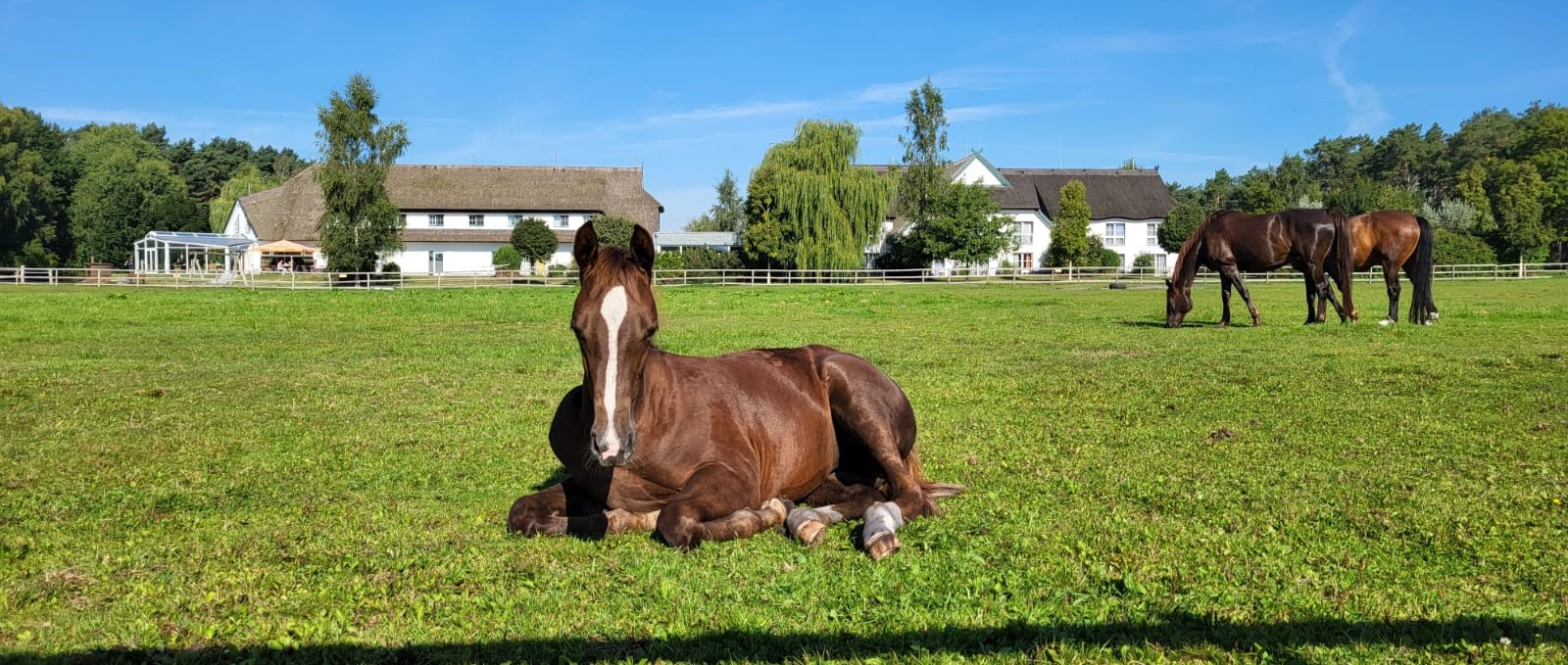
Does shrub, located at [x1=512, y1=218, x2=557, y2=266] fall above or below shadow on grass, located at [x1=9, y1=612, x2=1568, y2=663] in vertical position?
above

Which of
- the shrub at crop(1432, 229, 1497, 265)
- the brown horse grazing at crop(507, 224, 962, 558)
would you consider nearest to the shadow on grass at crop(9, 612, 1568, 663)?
the brown horse grazing at crop(507, 224, 962, 558)

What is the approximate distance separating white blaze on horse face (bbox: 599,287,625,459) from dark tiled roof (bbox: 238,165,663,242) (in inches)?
2946

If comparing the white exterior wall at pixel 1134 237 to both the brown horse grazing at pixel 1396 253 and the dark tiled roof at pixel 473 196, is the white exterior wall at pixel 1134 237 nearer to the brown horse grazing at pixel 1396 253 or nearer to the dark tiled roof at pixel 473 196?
the dark tiled roof at pixel 473 196

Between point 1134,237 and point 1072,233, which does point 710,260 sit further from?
point 1134,237

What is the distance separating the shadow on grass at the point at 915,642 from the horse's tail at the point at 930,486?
7.89ft

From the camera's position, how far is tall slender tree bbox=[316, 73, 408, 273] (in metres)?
54.2

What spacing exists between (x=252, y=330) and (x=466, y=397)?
1350 centimetres

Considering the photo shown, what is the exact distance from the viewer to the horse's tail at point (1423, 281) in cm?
2056

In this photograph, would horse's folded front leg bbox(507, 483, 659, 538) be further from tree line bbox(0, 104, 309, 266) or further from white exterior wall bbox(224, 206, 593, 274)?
tree line bbox(0, 104, 309, 266)

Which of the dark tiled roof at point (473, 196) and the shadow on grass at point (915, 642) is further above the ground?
the dark tiled roof at point (473, 196)

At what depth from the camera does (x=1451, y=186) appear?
116 m

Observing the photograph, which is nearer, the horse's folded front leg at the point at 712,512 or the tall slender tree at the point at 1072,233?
the horse's folded front leg at the point at 712,512

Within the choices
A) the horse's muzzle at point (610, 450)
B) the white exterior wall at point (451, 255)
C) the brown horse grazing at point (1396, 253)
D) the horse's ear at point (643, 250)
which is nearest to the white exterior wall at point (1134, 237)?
the white exterior wall at point (451, 255)

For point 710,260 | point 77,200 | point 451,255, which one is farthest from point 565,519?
point 77,200
